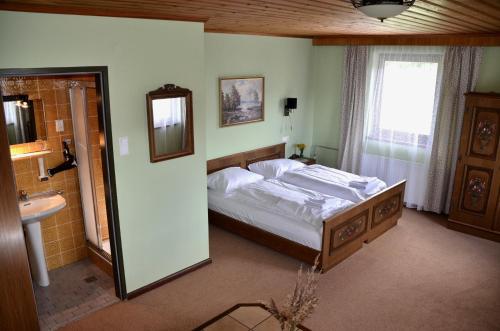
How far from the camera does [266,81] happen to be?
561cm

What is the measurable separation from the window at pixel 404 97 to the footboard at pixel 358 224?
1.02 metres

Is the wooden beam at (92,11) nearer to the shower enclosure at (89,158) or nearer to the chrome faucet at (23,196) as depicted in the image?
the shower enclosure at (89,158)

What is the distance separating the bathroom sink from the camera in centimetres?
336

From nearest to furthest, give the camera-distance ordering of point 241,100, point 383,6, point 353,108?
point 383,6 < point 241,100 < point 353,108

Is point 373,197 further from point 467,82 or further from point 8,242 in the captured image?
point 8,242

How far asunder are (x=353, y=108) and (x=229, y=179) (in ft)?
7.69

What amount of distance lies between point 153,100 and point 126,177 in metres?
0.66

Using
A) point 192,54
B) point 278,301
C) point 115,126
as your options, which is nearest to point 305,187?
point 278,301

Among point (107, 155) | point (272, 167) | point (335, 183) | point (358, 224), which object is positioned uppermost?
point (107, 155)

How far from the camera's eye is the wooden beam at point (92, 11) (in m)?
2.48

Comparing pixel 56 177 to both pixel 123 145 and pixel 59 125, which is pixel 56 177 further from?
pixel 123 145

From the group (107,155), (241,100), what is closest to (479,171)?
(241,100)

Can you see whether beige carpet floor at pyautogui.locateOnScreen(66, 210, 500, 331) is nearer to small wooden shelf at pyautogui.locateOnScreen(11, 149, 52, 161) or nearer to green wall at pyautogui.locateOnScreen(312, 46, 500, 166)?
small wooden shelf at pyautogui.locateOnScreen(11, 149, 52, 161)

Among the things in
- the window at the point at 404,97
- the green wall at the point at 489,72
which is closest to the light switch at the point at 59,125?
the window at the point at 404,97
